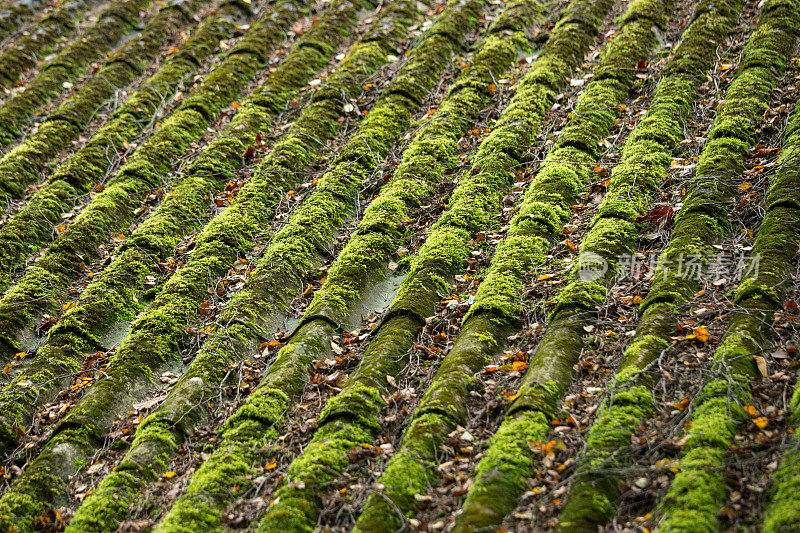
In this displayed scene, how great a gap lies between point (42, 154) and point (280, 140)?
2237mm

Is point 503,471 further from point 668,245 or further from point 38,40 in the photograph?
point 38,40

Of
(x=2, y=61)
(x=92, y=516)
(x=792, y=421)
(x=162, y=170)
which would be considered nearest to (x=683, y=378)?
(x=792, y=421)

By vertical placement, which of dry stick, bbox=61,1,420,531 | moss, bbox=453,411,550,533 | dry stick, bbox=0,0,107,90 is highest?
dry stick, bbox=0,0,107,90

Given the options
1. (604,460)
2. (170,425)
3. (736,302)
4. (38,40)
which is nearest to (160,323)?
(170,425)

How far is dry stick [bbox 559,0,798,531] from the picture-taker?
255 centimetres

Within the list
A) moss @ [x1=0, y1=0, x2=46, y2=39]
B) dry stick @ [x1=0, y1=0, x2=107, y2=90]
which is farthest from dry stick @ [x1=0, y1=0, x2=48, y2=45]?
dry stick @ [x1=0, y1=0, x2=107, y2=90]

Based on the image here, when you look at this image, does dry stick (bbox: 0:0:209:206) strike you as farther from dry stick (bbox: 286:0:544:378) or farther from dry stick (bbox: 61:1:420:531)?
dry stick (bbox: 286:0:544:378)

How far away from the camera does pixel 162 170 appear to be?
534 centimetres

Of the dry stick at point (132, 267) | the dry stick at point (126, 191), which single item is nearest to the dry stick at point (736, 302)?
the dry stick at point (132, 267)

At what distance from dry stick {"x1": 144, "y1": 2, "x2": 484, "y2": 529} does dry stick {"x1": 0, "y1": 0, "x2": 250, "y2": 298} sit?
167cm

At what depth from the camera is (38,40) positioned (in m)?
7.50

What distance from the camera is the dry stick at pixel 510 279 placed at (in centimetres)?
275

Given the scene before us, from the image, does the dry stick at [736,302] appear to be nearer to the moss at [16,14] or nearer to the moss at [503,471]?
the moss at [503,471]

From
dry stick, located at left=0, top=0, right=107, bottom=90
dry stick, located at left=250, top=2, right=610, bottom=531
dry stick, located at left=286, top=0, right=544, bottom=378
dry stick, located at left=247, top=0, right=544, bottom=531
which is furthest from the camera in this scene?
dry stick, located at left=0, top=0, right=107, bottom=90
